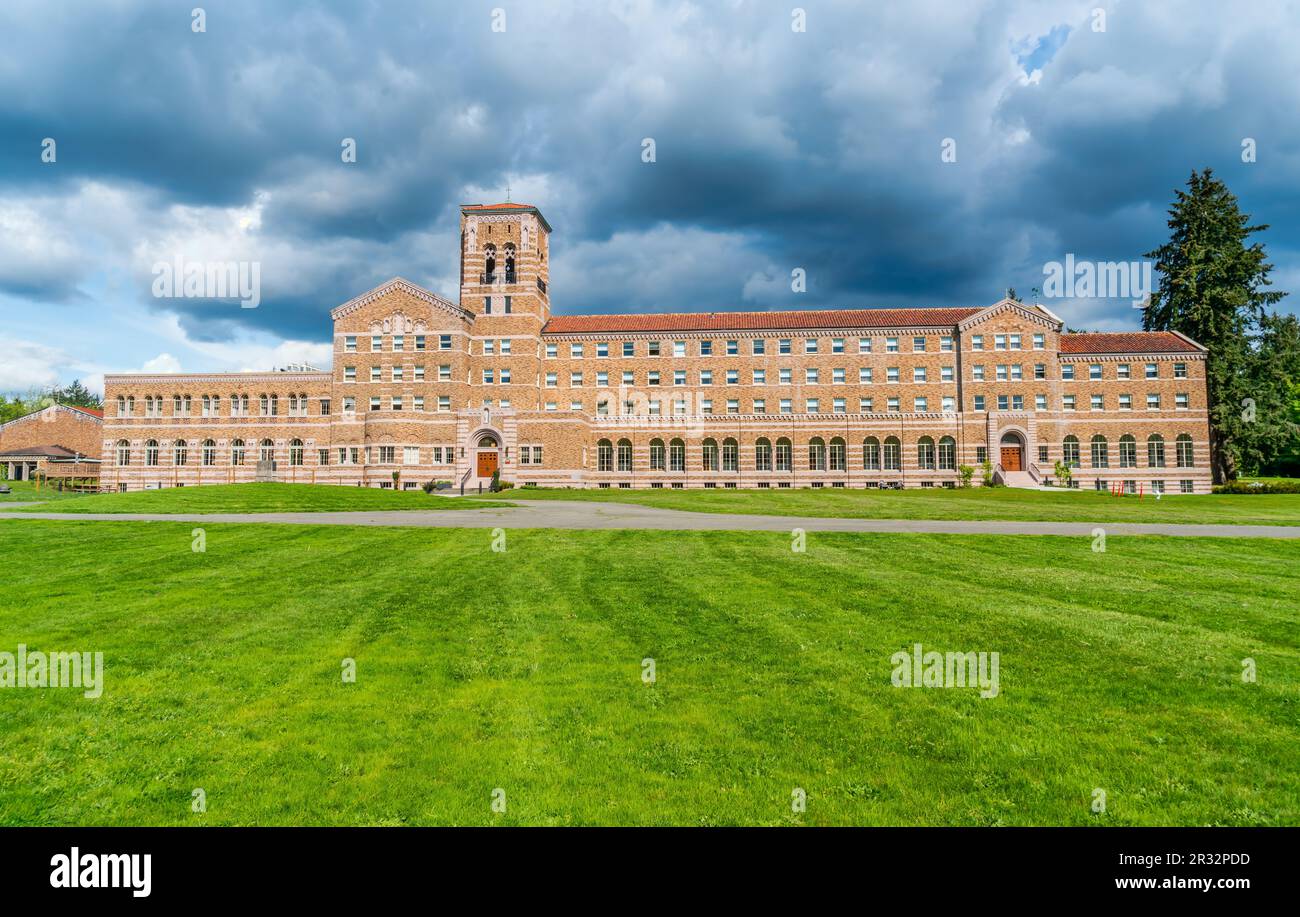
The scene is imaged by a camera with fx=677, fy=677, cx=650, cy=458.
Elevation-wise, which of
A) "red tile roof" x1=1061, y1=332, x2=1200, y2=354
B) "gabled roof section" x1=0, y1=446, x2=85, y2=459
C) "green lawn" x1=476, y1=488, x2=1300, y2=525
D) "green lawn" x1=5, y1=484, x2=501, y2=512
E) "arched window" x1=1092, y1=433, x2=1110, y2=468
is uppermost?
"red tile roof" x1=1061, y1=332, x2=1200, y2=354

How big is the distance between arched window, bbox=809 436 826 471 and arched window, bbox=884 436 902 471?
547cm

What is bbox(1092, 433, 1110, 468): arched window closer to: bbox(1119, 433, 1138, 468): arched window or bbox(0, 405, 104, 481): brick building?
bbox(1119, 433, 1138, 468): arched window

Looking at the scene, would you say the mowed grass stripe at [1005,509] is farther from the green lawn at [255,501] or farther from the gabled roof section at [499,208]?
the gabled roof section at [499,208]

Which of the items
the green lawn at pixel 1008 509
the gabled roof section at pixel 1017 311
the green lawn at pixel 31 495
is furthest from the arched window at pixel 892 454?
the green lawn at pixel 31 495

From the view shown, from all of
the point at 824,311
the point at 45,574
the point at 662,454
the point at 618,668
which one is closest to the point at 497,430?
the point at 662,454

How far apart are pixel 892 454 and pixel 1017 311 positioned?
16.9 metres

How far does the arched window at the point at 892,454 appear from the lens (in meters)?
60.9

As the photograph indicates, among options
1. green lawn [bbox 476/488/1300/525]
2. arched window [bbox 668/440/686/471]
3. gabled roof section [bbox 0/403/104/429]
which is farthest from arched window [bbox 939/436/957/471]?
gabled roof section [bbox 0/403/104/429]

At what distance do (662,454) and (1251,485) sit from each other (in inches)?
1779

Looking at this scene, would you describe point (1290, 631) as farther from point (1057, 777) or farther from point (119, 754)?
point (119, 754)

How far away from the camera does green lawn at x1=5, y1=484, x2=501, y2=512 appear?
26812mm

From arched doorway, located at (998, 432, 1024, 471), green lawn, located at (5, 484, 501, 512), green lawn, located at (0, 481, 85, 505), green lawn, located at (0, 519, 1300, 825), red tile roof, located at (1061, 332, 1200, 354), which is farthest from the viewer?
arched doorway, located at (998, 432, 1024, 471)

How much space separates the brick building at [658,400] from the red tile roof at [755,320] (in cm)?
24

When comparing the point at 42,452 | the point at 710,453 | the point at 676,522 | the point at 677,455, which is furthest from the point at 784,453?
the point at 42,452
